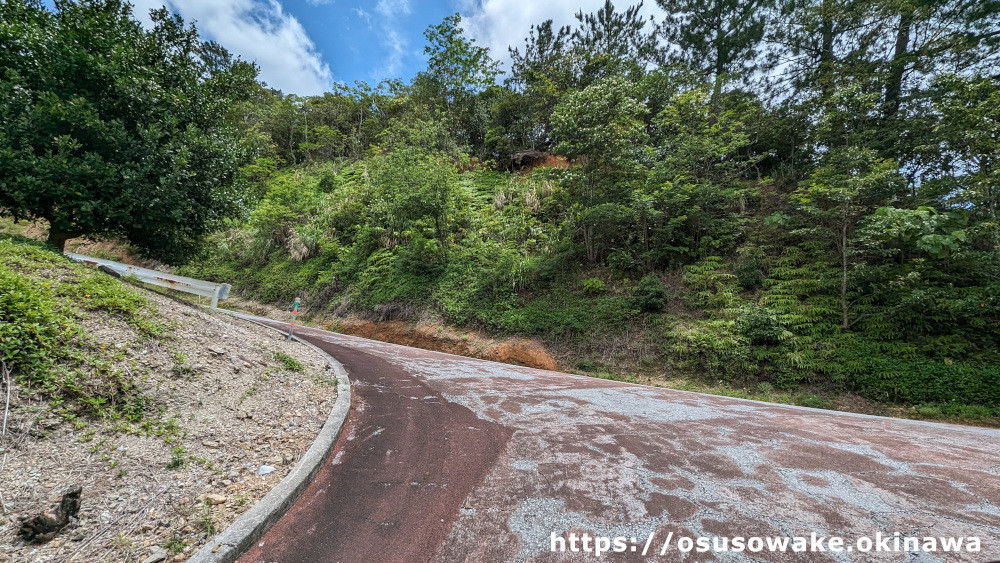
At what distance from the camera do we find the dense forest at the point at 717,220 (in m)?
7.53

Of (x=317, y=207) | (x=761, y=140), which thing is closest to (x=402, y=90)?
(x=317, y=207)

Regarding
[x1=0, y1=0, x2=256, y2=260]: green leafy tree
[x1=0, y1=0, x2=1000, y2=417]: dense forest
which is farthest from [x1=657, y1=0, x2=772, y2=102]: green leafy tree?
[x1=0, y1=0, x2=256, y2=260]: green leafy tree

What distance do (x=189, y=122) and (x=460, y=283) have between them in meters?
8.61

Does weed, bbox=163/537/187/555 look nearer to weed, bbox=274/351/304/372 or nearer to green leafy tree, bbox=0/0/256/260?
weed, bbox=274/351/304/372

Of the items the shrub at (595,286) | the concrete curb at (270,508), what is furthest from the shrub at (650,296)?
the concrete curb at (270,508)

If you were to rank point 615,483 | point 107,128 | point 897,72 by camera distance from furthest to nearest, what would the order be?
point 897,72
point 107,128
point 615,483

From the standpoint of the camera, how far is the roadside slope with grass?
6.70ft

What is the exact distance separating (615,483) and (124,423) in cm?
432

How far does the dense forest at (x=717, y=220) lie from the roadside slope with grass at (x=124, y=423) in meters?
5.46

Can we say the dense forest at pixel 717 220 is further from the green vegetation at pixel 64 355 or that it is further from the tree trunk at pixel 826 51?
the green vegetation at pixel 64 355

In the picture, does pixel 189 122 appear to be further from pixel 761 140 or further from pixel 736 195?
pixel 761 140

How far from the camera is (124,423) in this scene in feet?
9.64

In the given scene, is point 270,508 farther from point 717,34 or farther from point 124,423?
point 717,34

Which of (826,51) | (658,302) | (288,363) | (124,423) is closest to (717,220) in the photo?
(658,302)
